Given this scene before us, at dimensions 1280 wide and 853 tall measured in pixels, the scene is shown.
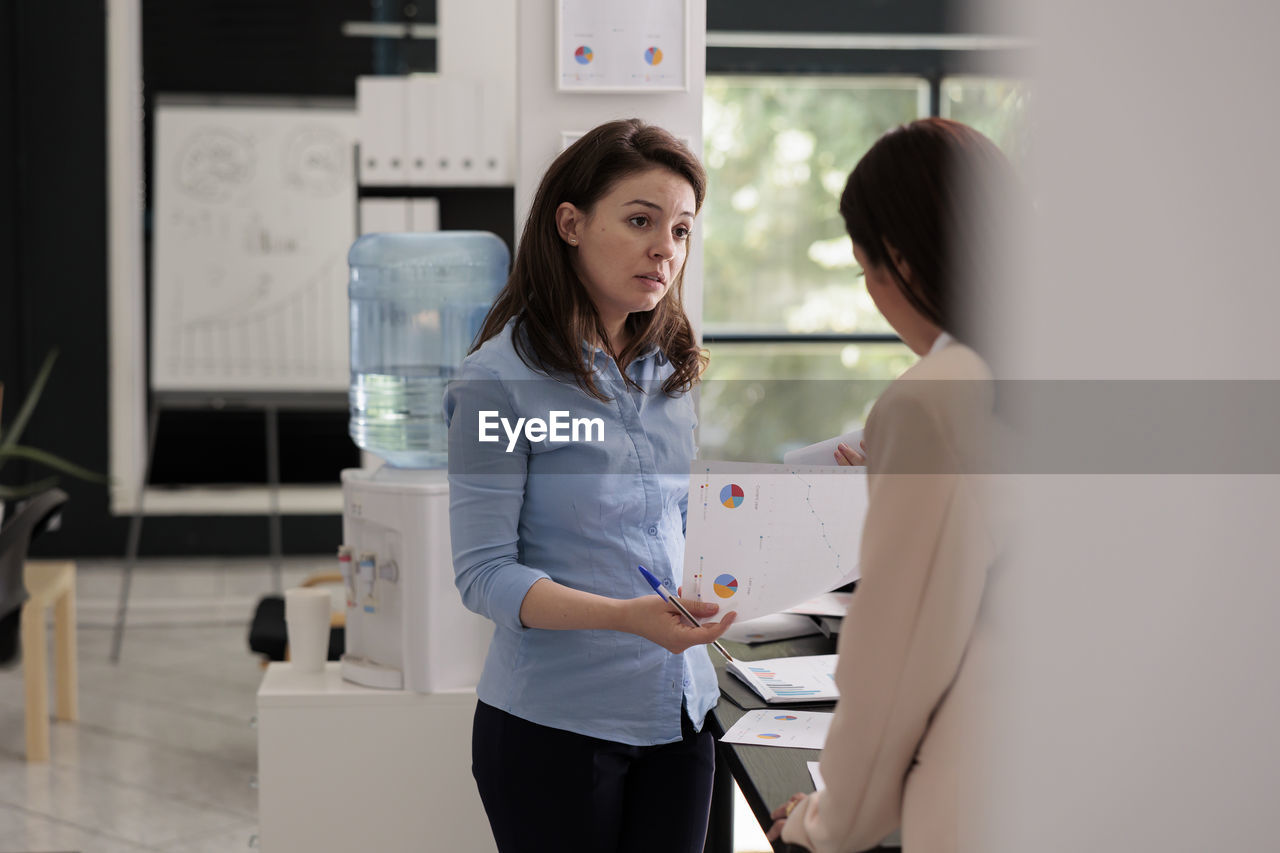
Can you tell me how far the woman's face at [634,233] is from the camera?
51.7 inches

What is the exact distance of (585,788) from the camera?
1329mm

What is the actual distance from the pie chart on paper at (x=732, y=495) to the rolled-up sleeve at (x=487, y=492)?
26 centimetres

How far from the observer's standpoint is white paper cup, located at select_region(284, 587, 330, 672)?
2.29 m

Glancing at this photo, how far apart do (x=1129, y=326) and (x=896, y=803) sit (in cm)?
43

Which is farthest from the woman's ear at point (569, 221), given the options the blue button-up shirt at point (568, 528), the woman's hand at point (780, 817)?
the woman's hand at point (780, 817)

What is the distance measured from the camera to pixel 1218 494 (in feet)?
1.49

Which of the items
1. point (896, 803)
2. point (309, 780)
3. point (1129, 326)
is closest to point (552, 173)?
point (896, 803)

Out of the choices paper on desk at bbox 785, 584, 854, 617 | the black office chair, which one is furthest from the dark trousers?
the black office chair

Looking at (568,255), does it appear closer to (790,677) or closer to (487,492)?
(487,492)

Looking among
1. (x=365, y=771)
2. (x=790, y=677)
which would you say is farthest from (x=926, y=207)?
(x=365, y=771)

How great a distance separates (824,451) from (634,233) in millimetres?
335

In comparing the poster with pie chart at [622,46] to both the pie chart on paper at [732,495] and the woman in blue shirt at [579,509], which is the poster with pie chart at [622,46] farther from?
the pie chart on paper at [732,495]

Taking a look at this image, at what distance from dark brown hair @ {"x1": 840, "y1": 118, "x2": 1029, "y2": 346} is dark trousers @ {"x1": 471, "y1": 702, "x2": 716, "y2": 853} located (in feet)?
2.56

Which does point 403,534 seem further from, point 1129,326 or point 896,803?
point 1129,326
